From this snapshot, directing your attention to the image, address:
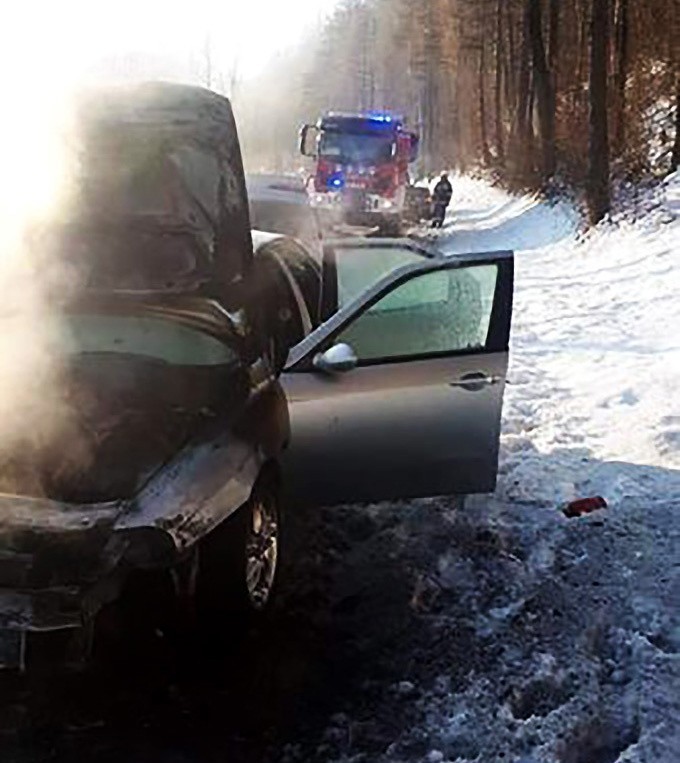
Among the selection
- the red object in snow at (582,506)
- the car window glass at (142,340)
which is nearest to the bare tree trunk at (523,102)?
the red object in snow at (582,506)

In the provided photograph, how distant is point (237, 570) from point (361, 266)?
2.53 meters

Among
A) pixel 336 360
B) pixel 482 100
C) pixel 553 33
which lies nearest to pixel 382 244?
pixel 336 360

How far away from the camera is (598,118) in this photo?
66.0 ft

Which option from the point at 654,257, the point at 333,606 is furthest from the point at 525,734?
the point at 654,257

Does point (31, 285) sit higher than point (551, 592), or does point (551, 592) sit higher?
point (31, 285)

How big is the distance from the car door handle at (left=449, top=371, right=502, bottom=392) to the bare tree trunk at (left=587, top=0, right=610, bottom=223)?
598 inches

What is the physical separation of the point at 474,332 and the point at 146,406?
178cm

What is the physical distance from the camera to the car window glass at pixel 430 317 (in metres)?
5.66

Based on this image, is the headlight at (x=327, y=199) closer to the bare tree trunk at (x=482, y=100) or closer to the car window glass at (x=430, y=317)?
the car window glass at (x=430, y=317)

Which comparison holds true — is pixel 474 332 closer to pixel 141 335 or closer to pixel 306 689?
pixel 141 335

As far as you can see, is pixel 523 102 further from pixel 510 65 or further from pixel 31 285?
pixel 31 285

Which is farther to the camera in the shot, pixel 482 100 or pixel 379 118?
pixel 482 100

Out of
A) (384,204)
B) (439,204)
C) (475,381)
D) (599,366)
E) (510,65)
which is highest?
(475,381)

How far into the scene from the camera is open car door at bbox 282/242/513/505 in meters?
5.45
